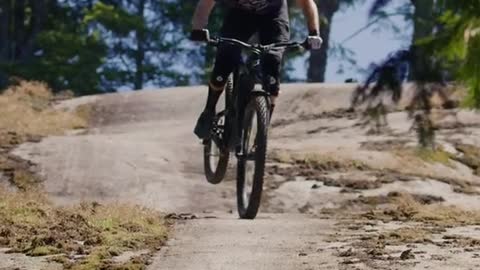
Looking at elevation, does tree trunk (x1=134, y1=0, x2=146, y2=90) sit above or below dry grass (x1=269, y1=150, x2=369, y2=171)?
below

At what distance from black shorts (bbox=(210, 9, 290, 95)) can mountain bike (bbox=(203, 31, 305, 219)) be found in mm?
66

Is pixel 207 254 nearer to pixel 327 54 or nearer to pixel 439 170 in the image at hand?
pixel 439 170

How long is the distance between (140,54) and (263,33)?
3276cm

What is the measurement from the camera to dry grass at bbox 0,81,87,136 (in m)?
17.1

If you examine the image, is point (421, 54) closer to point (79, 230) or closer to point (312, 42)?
point (79, 230)

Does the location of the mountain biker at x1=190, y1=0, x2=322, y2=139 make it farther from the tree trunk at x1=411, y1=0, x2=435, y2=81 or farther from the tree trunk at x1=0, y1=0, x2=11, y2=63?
the tree trunk at x1=0, y1=0, x2=11, y2=63

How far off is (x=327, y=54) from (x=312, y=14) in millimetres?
30792

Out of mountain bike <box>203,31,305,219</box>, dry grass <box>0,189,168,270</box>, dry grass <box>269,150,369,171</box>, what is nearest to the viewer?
dry grass <box>0,189,168,270</box>

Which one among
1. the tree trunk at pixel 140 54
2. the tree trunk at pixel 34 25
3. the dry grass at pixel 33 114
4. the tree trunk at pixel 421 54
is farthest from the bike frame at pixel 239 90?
the tree trunk at pixel 34 25

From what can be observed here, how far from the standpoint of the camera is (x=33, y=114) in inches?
765

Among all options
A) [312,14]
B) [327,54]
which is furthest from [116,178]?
[327,54]

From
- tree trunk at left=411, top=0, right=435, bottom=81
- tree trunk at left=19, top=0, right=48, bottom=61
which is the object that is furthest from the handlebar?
tree trunk at left=19, top=0, right=48, bottom=61

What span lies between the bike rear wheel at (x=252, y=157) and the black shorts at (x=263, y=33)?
0.65 feet

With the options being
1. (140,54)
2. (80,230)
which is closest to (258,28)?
(80,230)
